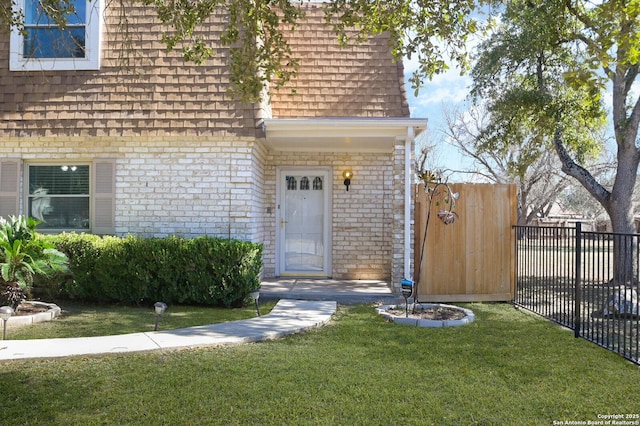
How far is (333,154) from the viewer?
1017 cm

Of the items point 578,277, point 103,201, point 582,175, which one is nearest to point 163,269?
point 103,201

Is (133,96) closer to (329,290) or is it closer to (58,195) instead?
(58,195)

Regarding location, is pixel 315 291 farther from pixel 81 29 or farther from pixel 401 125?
pixel 81 29

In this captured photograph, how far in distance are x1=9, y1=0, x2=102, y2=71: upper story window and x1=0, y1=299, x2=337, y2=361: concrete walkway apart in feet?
16.8

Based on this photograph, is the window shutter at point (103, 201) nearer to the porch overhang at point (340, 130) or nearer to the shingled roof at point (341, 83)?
the porch overhang at point (340, 130)

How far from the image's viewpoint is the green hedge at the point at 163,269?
7.53 metres

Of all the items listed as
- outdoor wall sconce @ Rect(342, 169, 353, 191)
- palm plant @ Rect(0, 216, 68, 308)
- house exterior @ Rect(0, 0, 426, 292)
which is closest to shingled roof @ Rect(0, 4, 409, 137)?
house exterior @ Rect(0, 0, 426, 292)

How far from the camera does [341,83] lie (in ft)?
30.5

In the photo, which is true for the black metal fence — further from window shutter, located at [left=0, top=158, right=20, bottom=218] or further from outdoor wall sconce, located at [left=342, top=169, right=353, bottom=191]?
window shutter, located at [left=0, top=158, right=20, bottom=218]

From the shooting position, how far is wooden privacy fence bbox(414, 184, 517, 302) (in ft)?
27.6

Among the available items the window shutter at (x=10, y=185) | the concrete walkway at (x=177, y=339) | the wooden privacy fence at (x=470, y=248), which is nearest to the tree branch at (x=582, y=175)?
the wooden privacy fence at (x=470, y=248)

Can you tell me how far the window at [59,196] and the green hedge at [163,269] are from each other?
114cm

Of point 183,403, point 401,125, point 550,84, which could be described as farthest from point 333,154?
point 183,403

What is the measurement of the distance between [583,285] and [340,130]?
14.2 ft
